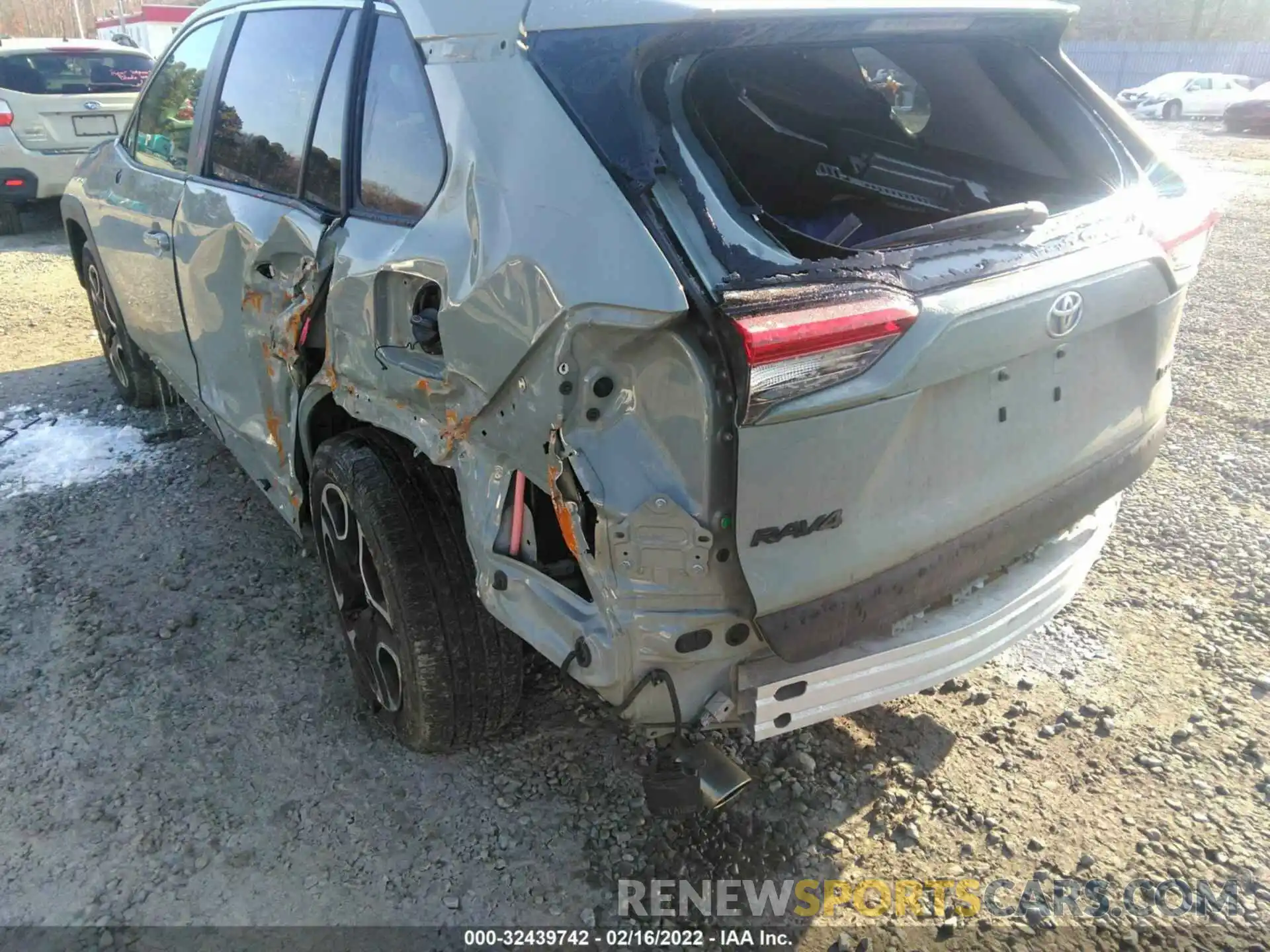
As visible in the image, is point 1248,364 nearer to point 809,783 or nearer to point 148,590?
point 809,783

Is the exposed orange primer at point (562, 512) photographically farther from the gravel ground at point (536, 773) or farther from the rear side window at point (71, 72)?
the rear side window at point (71, 72)

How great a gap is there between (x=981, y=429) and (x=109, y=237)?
13.6ft

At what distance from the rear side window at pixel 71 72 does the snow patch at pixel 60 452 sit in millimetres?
5253

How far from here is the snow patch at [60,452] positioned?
4309mm

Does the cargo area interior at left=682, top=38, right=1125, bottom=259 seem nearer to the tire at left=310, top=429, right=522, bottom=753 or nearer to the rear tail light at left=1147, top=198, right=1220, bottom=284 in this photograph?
the rear tail light at left=1147, top=198, right=1220, bottom=284

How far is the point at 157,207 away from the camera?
147 inches

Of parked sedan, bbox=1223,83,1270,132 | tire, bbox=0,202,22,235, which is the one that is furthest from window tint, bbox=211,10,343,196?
parked sedan, bbox=1223,83,1270,132

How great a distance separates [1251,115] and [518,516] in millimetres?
24851

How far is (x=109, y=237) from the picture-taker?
443 cm

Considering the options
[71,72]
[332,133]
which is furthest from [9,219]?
[332,133]

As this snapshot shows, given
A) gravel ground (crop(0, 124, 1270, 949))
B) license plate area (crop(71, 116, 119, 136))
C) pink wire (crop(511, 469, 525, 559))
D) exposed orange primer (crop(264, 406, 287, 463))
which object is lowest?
gravel ground (crop(0, 124, 1270, 949))

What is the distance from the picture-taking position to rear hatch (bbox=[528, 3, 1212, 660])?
171 cm

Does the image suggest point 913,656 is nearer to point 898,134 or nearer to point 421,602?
point 421,602

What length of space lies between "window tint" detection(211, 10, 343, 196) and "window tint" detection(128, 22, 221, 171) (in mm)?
329
